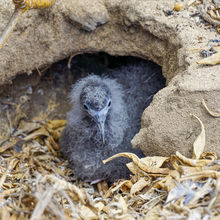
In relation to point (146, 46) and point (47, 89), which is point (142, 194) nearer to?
point (146, 46)

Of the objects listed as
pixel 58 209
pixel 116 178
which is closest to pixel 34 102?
pixel 116 178

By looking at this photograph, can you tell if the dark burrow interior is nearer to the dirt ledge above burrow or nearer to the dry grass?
the dirt ledge above burrow

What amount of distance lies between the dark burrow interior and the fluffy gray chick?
1.26 feet

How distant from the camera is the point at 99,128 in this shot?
3088 mm

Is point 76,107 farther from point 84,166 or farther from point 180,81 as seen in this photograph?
point 180,81

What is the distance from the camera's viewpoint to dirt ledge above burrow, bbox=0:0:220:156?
2.54 metres

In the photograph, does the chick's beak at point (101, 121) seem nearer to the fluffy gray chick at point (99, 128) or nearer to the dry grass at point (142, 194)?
the fluffy gray chick at point (99, 128)

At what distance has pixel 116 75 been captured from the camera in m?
4.00

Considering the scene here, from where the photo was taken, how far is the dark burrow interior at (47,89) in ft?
12.6

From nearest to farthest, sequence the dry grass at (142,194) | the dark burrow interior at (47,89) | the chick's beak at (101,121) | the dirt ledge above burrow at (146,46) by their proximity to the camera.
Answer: the dry grass at (142,194), the dirt ledge above burrow at (146,46), the chick's beak at (101,121), the dark burrow interior at (47,89)

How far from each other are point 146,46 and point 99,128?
102 cm

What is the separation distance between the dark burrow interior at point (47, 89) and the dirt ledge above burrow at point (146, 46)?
1.32 feet

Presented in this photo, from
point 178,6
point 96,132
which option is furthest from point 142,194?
point 178,6

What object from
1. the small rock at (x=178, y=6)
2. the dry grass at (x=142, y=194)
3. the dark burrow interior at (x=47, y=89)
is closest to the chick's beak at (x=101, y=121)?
the dry grass at (x=142, y=194)
